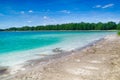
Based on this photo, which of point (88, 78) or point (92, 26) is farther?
point (92, 26)

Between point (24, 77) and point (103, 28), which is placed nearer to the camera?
point (24, 77)

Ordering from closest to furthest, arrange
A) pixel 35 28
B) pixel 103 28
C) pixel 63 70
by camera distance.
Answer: pixel 63 70 → pixel 103 28 → pixel 35 28

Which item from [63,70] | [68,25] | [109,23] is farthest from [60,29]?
[63,70]

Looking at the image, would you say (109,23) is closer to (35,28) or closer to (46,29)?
(46,29)

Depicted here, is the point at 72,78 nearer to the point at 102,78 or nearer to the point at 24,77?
the point at 102,78

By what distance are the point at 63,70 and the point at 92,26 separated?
129 meters

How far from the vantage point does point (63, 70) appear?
400 inches

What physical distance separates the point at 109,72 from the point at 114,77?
0.96 metres

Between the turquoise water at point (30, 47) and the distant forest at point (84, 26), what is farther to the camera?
the distant forest at point (84, 26)

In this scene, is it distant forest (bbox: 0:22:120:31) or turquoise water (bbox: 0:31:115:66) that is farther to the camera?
distant forest (bbox: 0:22:120:31)

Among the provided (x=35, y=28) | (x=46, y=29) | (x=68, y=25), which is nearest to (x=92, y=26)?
(x=68, y=25)

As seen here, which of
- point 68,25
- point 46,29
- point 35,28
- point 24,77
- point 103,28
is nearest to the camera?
point 24,77

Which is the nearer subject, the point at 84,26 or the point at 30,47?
the point at 30,47

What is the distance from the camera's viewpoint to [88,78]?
8359 mm
